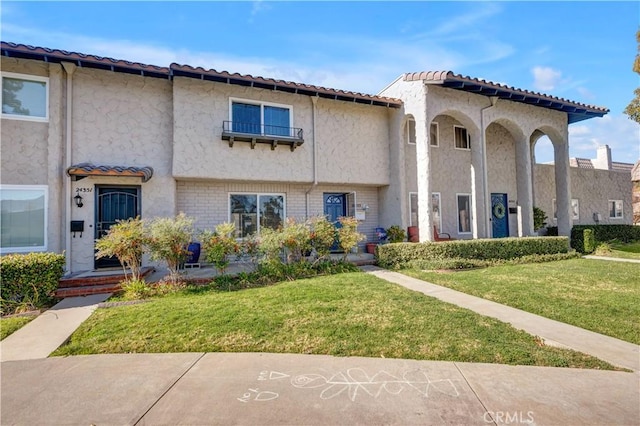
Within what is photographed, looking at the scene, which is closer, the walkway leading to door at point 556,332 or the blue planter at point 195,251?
the walkway leading to door at point 556,332

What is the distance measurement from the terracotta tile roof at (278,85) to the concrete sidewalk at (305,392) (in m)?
8.05

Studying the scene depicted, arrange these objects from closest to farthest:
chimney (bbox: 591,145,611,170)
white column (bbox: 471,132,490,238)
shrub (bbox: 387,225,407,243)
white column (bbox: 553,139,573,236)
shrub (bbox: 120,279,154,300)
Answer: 1. shrub (bbox: 120,279,154,300)
2. shrub (bbox: 387,225,407,243)
3. white column (bbox: 471,132,490,238)
4. white column (bbox: 553,139,573,236)
5. chimney (bbox: 591,145,611,170)

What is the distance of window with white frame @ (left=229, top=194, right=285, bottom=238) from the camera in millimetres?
10625

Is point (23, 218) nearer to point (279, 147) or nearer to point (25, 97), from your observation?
point (25, 97)

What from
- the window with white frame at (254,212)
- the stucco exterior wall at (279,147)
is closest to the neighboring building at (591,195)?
the stucco exterior wall at (279,147)

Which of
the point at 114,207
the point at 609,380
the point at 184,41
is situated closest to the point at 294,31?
the point at 184,41

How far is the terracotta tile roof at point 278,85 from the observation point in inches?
355

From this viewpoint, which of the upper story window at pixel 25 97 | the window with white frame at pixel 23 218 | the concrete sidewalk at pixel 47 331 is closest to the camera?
the concrete sidewalk at pixel 47 331

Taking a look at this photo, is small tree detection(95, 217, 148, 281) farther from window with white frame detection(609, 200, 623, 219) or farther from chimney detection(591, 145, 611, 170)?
chimney detection(591, 145, 611, 170)

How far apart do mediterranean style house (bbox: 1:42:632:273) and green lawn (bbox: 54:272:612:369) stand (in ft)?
14.9

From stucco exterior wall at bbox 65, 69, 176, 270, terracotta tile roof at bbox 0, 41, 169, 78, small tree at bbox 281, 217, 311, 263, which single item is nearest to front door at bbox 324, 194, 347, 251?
small tree at bbox 281, 217, 311, 263

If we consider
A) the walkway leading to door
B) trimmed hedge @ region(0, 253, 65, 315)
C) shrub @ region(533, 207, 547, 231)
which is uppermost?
shrub @ region(533, 207, 547, 231)

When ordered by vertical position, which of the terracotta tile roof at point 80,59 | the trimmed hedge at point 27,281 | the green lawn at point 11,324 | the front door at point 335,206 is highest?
the terracotta tile roof at point 80,59

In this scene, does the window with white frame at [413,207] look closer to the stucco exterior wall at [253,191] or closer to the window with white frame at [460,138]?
the stucco exterior wall at [253,191]
